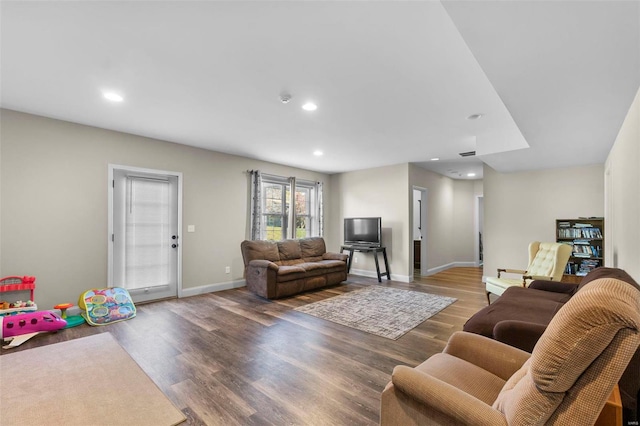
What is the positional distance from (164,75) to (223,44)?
832 mm

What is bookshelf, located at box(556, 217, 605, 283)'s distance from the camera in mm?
4727

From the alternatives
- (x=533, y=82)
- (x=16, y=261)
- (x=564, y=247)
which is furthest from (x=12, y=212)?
(x=564, y=247)

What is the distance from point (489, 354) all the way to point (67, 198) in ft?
16.0

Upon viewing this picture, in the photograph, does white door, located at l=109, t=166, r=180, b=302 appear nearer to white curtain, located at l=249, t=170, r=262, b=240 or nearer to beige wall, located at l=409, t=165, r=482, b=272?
white curtain, located at l=249, t=170, r=262, b=240

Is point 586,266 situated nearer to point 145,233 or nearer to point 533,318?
point 533,318

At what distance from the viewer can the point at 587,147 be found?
12.7ft

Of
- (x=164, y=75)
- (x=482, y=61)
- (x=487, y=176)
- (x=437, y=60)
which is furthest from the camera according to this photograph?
(x=487, y=176)

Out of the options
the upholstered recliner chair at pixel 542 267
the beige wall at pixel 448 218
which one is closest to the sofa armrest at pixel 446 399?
the upholstered recliner chair at pixel 542 267

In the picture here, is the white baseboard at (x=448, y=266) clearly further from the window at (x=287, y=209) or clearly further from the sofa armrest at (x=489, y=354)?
the sofa armrest at (x=489, y=354)

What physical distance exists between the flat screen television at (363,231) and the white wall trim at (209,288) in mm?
2599

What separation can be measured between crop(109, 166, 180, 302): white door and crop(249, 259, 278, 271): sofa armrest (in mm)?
1222

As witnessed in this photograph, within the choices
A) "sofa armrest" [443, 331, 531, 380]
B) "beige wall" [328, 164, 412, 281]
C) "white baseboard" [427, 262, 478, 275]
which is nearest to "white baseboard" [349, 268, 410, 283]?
"beige wall" [328, 164, 412, 281]

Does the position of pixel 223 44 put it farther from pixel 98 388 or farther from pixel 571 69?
pixel 98 388

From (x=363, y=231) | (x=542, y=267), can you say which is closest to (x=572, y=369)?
(x=542, y=267)
